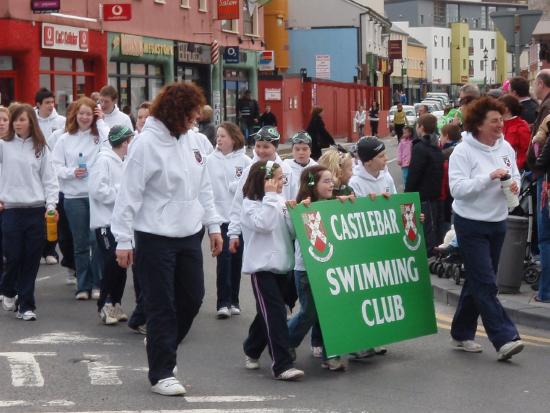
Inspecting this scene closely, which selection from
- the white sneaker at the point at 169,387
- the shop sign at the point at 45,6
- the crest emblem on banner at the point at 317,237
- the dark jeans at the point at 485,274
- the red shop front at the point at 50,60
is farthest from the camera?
the red shop front at the point at 50,60

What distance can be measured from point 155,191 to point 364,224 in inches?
71.2

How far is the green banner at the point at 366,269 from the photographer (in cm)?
820

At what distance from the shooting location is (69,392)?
24.8 feet

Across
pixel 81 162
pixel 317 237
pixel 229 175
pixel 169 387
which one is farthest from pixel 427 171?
pixel 169 387

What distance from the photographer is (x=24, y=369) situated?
325 inches

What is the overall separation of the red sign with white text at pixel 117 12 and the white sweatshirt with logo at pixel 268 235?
2501 cm

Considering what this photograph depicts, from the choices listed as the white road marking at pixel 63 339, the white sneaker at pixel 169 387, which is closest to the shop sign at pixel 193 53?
the white road marking at pixel 63 339

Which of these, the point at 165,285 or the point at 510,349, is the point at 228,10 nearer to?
the point at 510,349

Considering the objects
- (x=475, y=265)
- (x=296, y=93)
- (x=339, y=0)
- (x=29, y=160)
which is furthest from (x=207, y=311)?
(x=339, y=0)

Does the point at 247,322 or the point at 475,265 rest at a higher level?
the point at 475,265

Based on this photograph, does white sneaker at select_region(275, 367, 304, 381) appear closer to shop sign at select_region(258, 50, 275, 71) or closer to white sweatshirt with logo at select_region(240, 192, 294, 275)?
white sweatshirt with logo at select_region(240, 192, 294, 275)

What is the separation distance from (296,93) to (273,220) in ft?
139

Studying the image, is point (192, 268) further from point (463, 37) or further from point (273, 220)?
point (463, 37)

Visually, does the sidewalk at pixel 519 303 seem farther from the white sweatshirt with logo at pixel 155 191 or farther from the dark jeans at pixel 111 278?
the white sweatshirt with logo at pixel 155 191
